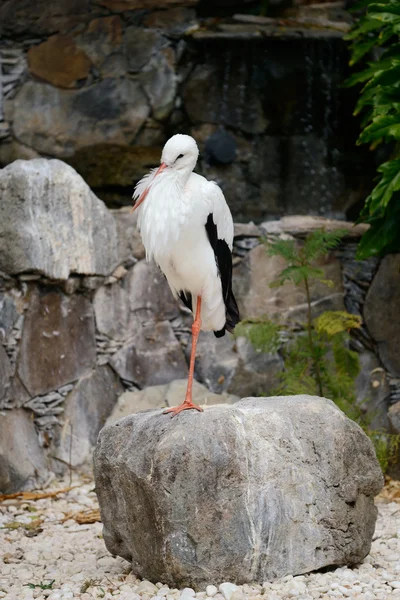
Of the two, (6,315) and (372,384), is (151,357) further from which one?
(372,384)

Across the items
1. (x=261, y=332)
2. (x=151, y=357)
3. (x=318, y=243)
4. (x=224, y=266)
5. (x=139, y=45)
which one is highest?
(x=139, y=45)

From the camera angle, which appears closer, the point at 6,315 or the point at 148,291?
the point at 6,315

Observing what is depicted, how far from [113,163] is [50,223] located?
2.04 m

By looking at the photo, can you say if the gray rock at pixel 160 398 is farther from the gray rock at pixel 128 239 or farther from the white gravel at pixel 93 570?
the gray rock at pixel 128 239

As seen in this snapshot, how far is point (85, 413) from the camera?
18.2 feet

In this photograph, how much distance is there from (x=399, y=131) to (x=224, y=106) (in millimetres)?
2542

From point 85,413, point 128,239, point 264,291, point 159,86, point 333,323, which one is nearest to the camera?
point 333,323

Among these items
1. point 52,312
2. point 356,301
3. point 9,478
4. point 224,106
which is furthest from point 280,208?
point 9,478

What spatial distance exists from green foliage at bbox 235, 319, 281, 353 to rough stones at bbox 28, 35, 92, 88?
2.84 m

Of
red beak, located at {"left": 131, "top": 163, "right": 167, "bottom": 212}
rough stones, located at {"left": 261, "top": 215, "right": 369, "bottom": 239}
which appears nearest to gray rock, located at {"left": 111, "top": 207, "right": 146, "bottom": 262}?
rough stones, located at {"left": 261, "top": 215, "right": 369, "bottom": 239}

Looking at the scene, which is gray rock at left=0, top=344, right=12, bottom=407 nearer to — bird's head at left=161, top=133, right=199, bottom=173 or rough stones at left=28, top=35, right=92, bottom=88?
bird's head at left=161, top=133, right=199, bottom=173

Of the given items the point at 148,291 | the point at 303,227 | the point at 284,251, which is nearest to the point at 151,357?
the point at 148,291

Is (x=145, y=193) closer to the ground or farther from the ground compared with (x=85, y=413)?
farther from the ground

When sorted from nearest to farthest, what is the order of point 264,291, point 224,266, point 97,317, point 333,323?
point 224,266, point 333,323, point 97,317, point 264,291
